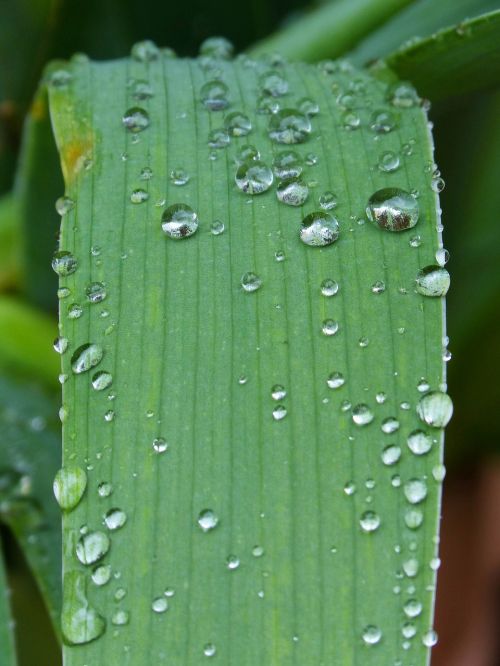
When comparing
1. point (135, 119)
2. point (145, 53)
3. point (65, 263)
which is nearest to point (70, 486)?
point (65, 263)

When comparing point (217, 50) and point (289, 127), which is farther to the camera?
point (217, 50)

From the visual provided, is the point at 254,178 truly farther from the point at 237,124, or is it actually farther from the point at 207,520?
the point at 207,520

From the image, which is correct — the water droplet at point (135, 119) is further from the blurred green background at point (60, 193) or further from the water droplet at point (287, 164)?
the blurred green background at point (60, 193)

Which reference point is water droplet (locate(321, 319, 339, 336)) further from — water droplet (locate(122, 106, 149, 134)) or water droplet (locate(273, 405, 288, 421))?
water droplet (locate(122, 106, 149, 134))

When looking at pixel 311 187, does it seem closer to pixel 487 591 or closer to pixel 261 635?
pixel 261 635

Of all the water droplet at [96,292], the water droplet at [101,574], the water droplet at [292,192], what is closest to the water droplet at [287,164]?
the water droplet at [292,192]
